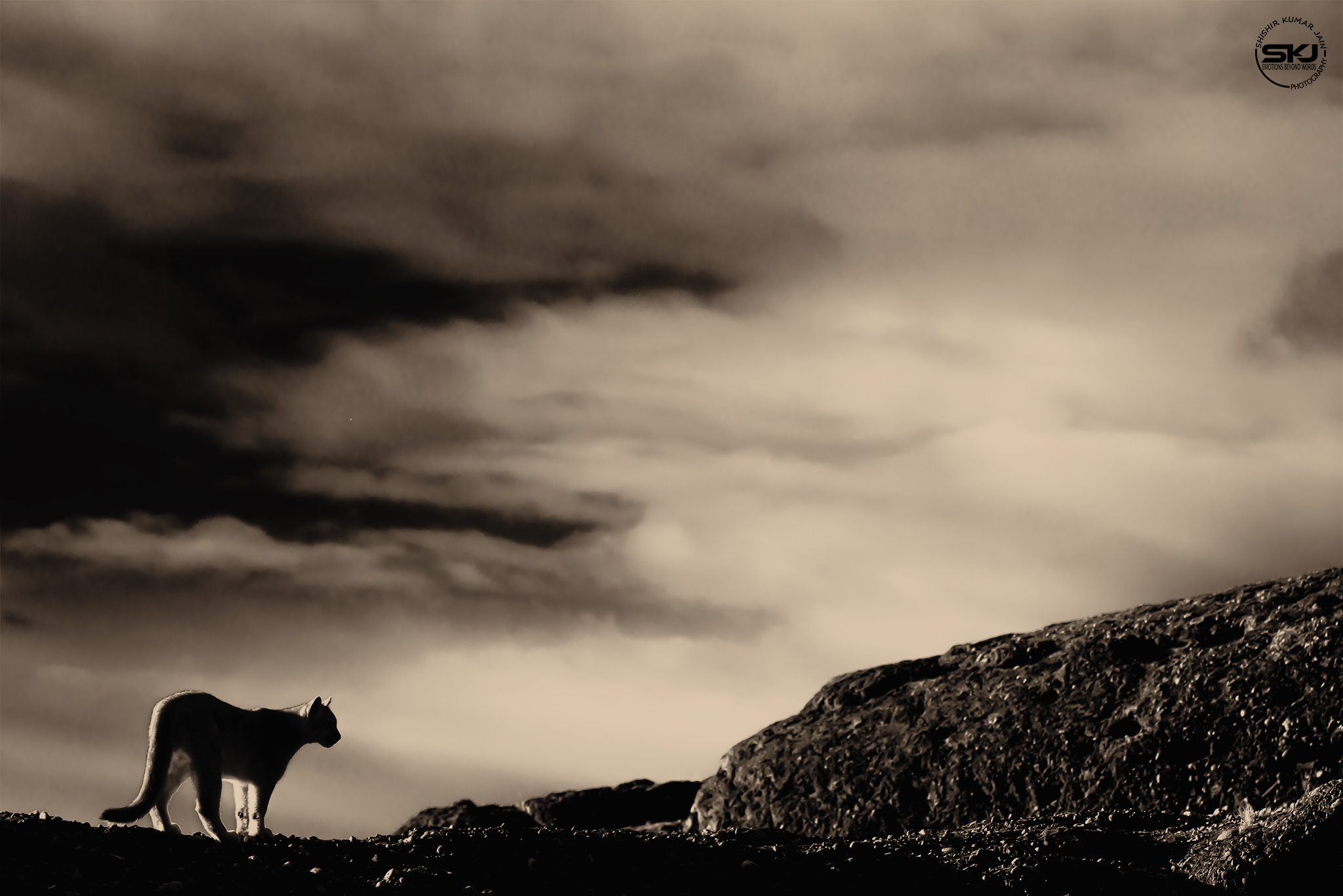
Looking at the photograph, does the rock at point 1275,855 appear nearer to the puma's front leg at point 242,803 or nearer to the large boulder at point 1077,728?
the large boulder at point 1077,728

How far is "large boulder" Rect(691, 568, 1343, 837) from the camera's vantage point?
15305mm

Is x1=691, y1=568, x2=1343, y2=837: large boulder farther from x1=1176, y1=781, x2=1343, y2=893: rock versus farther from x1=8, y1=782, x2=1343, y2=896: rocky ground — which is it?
x1=1176, y1=781, x2=1343, y2=893: rock

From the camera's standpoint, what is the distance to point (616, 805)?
2158 centimetres

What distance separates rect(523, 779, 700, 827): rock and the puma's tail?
8.37 metres

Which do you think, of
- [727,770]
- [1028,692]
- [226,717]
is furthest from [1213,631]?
[226,717]

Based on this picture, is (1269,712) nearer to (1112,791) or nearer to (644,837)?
(1112,791)

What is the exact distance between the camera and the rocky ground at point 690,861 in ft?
32.7

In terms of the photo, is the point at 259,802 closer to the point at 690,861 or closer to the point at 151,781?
the point at 151,781

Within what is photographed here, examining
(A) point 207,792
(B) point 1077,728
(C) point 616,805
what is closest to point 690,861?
(A) point 207,792

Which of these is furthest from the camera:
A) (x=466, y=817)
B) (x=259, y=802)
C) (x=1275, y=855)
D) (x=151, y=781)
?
(x=466, y=817)

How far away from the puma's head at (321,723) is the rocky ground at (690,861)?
5095 mm

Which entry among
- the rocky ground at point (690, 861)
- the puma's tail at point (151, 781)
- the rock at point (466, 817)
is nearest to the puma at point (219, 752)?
the puma's tail at point (151, 781)

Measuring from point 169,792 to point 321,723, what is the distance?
316 centimetres

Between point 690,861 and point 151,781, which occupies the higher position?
point 151,781
